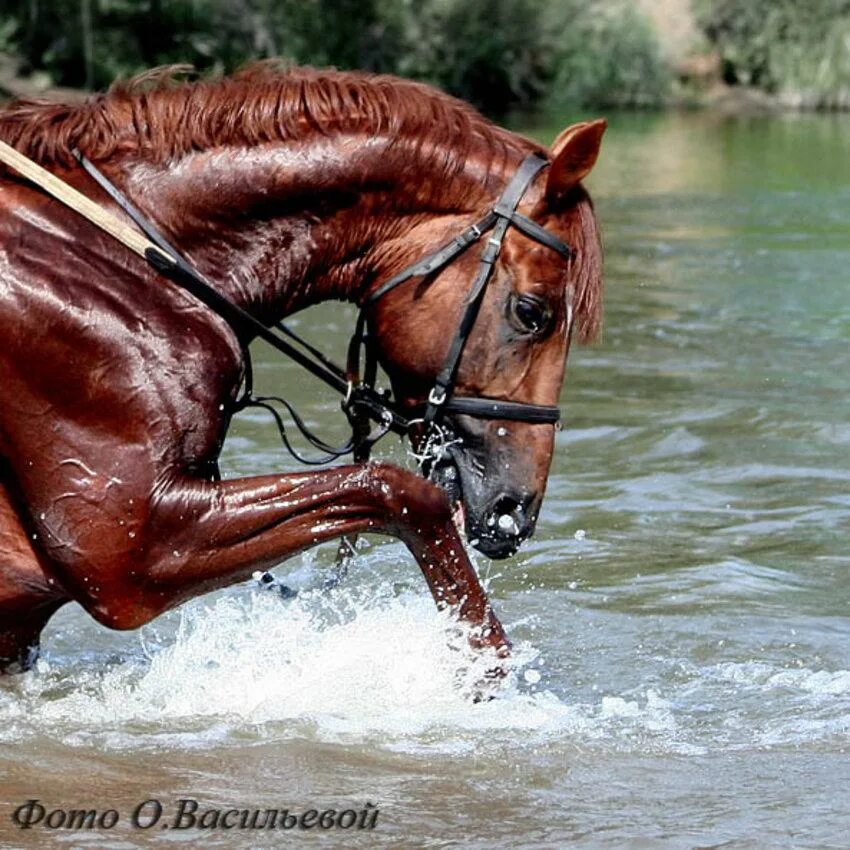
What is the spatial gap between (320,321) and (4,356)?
8.88m

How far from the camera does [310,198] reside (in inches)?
207

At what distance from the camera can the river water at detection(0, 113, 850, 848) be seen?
504 centimetres

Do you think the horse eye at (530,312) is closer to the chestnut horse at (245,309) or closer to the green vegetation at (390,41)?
the chestnut horse at (245,309)

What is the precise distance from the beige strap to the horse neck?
0.16 meters

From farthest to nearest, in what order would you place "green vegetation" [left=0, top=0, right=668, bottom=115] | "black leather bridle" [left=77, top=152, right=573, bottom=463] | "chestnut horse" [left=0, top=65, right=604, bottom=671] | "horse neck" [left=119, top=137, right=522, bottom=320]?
"green vegetation" [left=0, top=0, right=668, bottom=115], "horse neck" [left=119, top=137, right=522, bottom=320], "black leather bridle" [left=77, top=152, right=573, bottom=463], "chestnut horse" [left=0, top=65, right=604, bottom=671]

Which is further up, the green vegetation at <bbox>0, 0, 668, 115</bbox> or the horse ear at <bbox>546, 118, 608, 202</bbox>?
the horse ear at <bbox>546, 118, 608, 202</bbox>

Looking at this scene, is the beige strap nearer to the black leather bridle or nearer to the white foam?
the black leather bridle

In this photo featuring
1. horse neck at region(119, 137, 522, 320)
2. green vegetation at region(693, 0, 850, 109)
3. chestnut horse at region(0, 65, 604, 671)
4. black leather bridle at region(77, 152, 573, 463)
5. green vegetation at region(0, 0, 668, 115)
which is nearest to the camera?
chestnut horse at region(0, 65, 604, 671)

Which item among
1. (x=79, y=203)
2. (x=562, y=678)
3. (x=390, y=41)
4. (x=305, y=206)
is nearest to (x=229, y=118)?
(x=305, y=206)

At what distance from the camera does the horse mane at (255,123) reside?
5230mm

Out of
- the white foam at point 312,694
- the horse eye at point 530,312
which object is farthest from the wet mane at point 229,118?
the white foam at point 312,694

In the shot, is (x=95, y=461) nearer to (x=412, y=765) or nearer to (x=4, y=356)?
(x=4, y=356)

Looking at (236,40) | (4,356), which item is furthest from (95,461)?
(236,40)

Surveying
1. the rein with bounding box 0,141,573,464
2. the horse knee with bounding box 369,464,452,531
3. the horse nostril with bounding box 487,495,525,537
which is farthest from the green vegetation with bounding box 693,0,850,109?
the horse knee with bounding box 369,464,452,531
